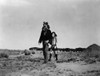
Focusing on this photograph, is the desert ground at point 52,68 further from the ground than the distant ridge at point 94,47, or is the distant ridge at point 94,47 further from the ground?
the distant ridge at point 94,47

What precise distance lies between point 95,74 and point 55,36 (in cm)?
980

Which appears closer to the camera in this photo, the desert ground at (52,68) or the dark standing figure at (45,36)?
the desert ground at (52,68)

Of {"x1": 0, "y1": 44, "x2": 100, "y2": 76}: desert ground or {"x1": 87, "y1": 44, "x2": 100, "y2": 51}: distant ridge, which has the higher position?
{"x1": 87, "y1": 44, "x2": 100, "y2": 51}: distant ridge

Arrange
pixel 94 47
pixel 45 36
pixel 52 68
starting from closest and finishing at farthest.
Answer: pixel 52 68
pixel 45 36
pixel 94 47

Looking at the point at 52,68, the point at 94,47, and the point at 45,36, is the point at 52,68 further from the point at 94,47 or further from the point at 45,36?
the point at 94,47

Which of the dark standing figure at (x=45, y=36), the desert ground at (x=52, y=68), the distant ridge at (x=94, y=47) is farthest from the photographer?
the distant ridge at (x=94, y=47)

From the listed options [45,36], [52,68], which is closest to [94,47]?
[45,36]

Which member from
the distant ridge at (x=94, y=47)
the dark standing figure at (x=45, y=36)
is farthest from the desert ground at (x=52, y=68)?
the distant ridge at (x=94, y=47)

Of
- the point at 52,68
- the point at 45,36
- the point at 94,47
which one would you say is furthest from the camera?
the point at 94,47

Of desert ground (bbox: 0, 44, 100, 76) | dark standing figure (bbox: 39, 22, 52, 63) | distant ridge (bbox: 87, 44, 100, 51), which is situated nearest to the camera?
desert ground (bbox: 0, 44, 100, 76)

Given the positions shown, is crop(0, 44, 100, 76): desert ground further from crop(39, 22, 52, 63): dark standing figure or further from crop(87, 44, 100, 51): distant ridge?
crop(87, 44, 100, 51): distant ridge

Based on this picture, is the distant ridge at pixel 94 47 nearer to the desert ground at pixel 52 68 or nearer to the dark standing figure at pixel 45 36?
the desert ground at pixel 52 68

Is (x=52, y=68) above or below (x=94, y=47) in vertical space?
below

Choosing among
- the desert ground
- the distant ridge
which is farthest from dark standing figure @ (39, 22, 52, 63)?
the distant ridge
